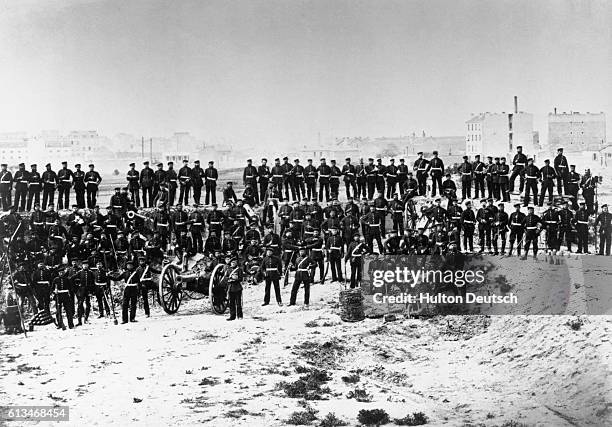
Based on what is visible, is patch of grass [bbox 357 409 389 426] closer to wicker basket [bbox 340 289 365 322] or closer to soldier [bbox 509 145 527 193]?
wicker basket [bbox 340 289 365 322]

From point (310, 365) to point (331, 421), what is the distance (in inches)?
97.9

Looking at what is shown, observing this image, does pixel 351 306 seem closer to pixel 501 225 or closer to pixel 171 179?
pixel 501 225

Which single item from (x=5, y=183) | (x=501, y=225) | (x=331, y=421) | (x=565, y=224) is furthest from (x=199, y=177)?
(x=331, y=421)

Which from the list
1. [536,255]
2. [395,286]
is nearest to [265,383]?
[395,286]

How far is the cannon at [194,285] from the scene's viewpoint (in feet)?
48.0

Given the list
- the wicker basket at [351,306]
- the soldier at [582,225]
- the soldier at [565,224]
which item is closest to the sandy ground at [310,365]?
the wicker basket at [351,306]

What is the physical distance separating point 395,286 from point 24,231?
919 cm

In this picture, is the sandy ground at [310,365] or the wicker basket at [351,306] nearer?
the sandy ground at [310,365]

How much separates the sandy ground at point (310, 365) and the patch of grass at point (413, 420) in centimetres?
26

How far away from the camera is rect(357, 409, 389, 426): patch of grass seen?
9.63 m

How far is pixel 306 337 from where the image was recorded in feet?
43.4

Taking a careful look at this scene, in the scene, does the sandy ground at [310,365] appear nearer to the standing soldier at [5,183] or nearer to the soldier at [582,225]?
the soldier at [582,225]

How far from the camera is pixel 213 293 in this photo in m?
14.7

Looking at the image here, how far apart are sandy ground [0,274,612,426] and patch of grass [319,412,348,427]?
4.5 inches
